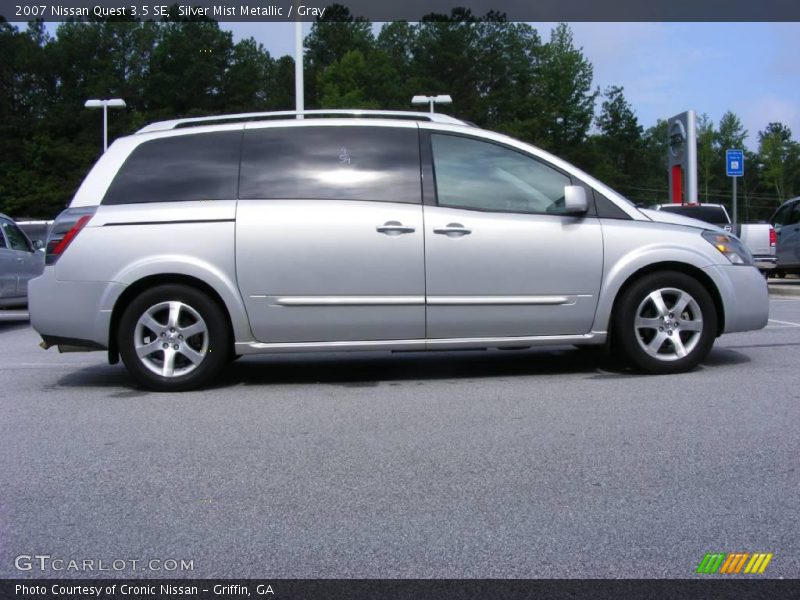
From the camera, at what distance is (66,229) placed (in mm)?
6414

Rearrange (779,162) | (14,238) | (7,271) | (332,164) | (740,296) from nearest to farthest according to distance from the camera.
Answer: (332,164) → (740,296) → (7,271) → (14,238) → (779,162)

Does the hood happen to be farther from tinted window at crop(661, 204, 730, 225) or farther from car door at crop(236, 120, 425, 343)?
tinted window at crop(661, 204, 730, 225)

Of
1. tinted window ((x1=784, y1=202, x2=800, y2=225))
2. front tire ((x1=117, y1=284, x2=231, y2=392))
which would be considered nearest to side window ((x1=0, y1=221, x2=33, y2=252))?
front tire ((x1=117, y1=284, x2=231, y2=392))

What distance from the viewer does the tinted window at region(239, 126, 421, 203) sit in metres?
6.50

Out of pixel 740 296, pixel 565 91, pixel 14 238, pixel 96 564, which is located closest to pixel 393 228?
pixel 740 296

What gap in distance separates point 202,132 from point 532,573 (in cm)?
459

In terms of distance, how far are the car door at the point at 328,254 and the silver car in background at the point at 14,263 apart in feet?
24.3

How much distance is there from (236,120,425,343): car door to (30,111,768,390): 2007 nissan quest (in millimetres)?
11

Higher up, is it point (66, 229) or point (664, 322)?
point (66, 229)

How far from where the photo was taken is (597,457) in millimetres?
4555

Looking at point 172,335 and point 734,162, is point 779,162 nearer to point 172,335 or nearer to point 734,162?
point 734,162

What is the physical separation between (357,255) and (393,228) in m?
0.32

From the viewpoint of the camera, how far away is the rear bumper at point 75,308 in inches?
250

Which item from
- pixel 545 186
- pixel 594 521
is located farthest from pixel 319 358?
pixel 594 521
